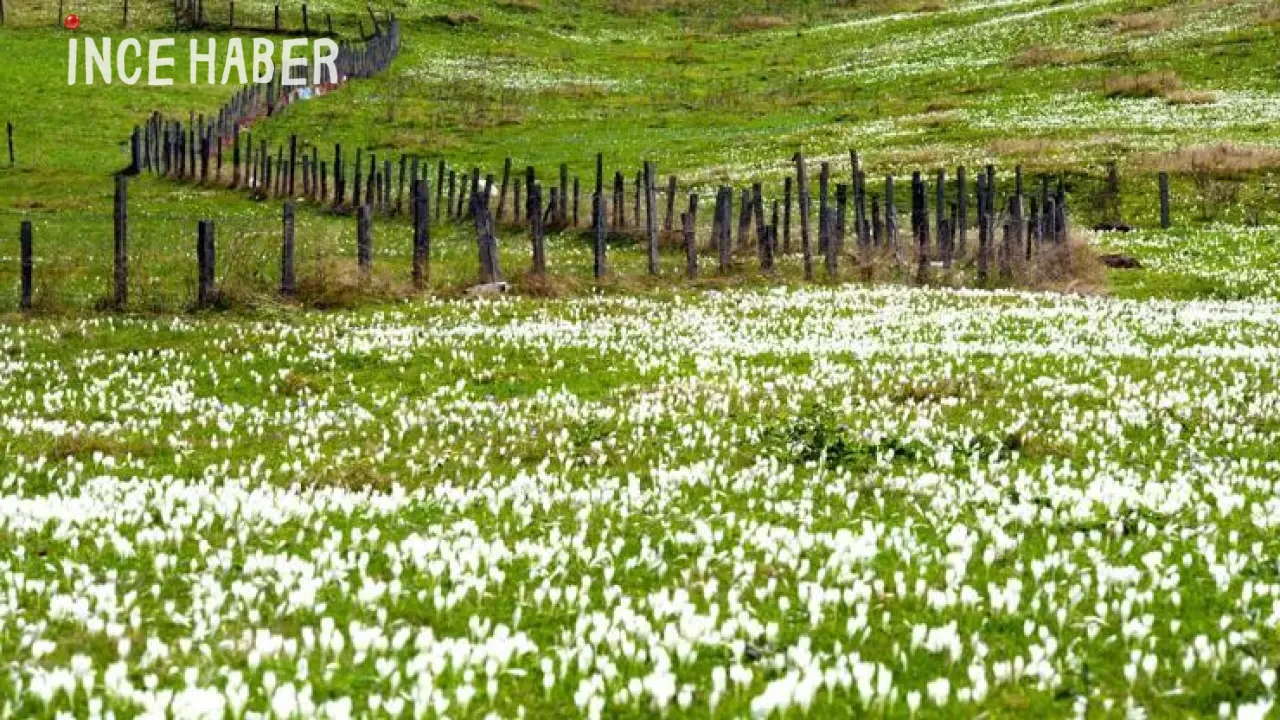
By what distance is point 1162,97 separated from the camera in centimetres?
8656

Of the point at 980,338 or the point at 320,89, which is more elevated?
the point at 320,89

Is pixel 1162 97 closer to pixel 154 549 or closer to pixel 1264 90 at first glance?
pixel 1264 90

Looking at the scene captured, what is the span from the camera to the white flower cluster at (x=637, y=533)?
6.74 meters

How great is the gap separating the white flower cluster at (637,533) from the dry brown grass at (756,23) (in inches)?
5528

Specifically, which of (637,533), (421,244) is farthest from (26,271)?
(637,533)

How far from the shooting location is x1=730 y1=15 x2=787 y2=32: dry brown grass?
156 metres

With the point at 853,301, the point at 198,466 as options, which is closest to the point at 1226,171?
the point at 853,301

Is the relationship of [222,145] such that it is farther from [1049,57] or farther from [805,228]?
[1049,57]

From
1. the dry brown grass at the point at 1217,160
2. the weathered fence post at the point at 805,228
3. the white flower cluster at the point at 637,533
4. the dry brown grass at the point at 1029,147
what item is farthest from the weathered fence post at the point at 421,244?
the dry brown grass at the point at 1029,147

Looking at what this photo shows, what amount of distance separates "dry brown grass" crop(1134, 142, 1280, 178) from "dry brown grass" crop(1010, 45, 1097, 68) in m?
42.5

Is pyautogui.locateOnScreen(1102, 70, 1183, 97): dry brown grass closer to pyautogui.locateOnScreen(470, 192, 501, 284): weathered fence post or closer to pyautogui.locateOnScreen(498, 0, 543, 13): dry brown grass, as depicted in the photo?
pyautogui.locateOnScreen(470, 192, 501, 284): weathered fence post

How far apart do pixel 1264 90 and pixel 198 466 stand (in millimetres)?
86345

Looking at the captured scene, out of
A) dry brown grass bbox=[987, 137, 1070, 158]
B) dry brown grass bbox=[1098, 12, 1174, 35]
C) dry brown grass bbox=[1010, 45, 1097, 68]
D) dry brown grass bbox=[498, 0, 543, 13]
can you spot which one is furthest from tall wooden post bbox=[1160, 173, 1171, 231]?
dry brown grass bbox=[498, 0, 543, 13]

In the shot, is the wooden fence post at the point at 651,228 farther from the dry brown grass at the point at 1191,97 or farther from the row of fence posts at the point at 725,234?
the dry brown grass at the point at 1191,97
